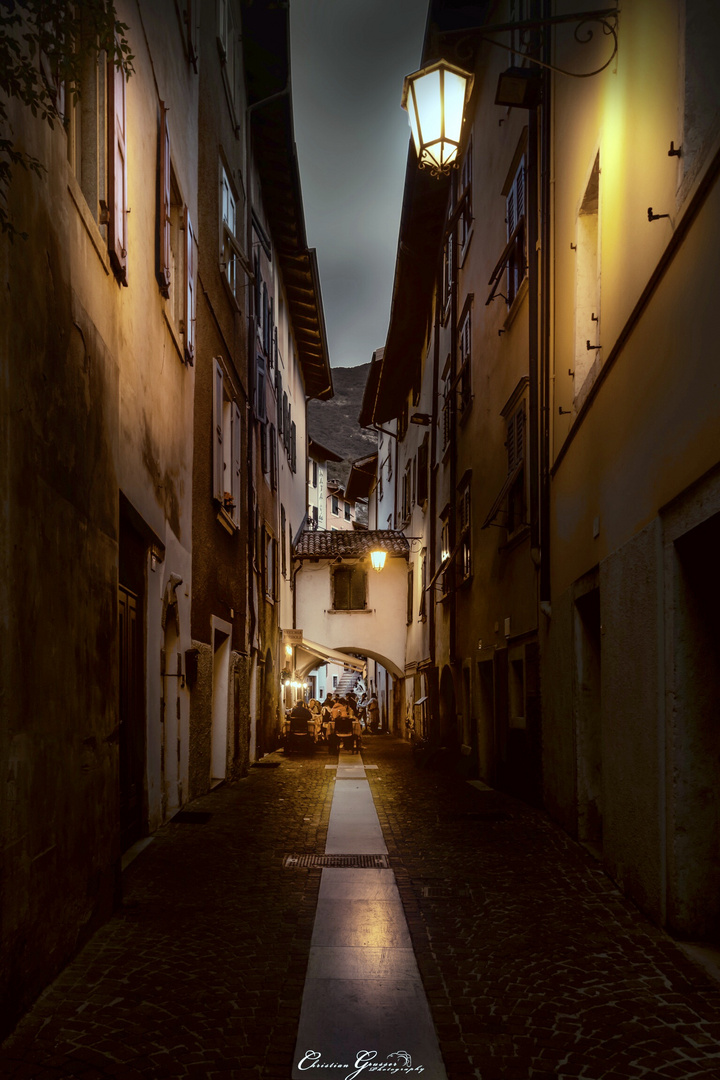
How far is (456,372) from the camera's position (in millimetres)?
18031

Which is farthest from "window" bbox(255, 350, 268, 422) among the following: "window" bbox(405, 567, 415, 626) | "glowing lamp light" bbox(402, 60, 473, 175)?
"glowing lamp light" bbox(402, 60, 473, 175)

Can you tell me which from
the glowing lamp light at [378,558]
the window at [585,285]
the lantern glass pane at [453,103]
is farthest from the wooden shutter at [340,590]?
the lantern glass pane at [453,103]

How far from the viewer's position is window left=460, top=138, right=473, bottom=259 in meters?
16.5

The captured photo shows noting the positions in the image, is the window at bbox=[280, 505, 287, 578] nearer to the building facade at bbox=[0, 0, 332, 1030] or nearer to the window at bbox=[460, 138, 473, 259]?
the building facade at bbox=[0, 0, 332, 1030]

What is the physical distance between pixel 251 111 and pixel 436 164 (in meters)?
12.2

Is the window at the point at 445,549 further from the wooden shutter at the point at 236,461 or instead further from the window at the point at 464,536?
the wooden shutter at the point at 236,461

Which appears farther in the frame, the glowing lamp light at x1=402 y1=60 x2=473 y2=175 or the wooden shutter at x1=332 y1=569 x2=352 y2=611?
the wooden shutter at x1=332 y1=569 x2=352 y2=611

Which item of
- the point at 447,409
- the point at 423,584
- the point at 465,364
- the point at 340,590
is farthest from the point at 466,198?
the point at 340,590

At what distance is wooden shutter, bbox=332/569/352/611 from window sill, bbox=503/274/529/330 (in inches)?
650

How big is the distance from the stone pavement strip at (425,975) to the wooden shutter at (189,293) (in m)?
5.53

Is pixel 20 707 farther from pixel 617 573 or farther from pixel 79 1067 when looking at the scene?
pixel 617 573

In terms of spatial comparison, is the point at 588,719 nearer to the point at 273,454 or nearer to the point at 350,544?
the point at 273,454

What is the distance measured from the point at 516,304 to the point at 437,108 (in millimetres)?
5294

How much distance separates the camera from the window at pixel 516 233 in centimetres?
1162
